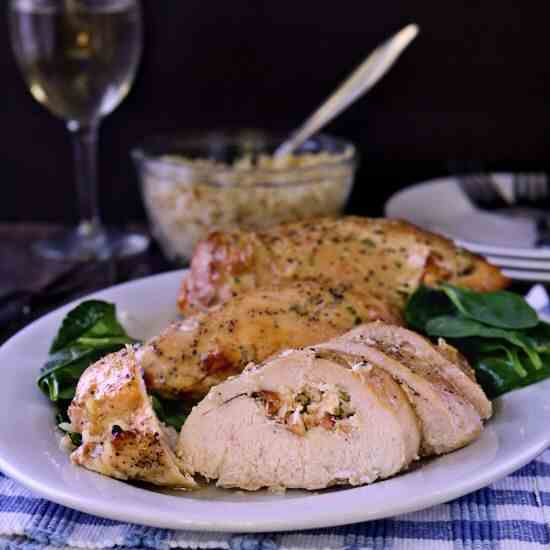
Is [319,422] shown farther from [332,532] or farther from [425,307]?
[425,307]

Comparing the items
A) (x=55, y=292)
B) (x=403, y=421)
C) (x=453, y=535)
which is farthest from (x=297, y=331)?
(x=55, y=292)

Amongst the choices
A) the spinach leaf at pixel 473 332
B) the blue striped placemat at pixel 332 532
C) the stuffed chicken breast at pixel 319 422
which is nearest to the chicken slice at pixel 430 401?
the stuffed chicken breast at pixel 319 422

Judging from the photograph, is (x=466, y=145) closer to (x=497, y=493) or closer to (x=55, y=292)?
(x=55, y=292)

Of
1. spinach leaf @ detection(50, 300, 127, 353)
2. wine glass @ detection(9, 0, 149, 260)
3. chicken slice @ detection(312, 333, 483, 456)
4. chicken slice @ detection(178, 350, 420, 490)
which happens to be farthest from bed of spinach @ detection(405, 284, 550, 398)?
wine glass @ detection(9, 0, 149, 260)

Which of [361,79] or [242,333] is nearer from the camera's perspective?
[242,333]

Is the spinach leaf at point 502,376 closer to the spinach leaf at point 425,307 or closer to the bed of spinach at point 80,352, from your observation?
the spinach leaf at point 425,307

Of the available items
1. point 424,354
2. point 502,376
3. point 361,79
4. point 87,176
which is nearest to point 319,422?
point 424,354
